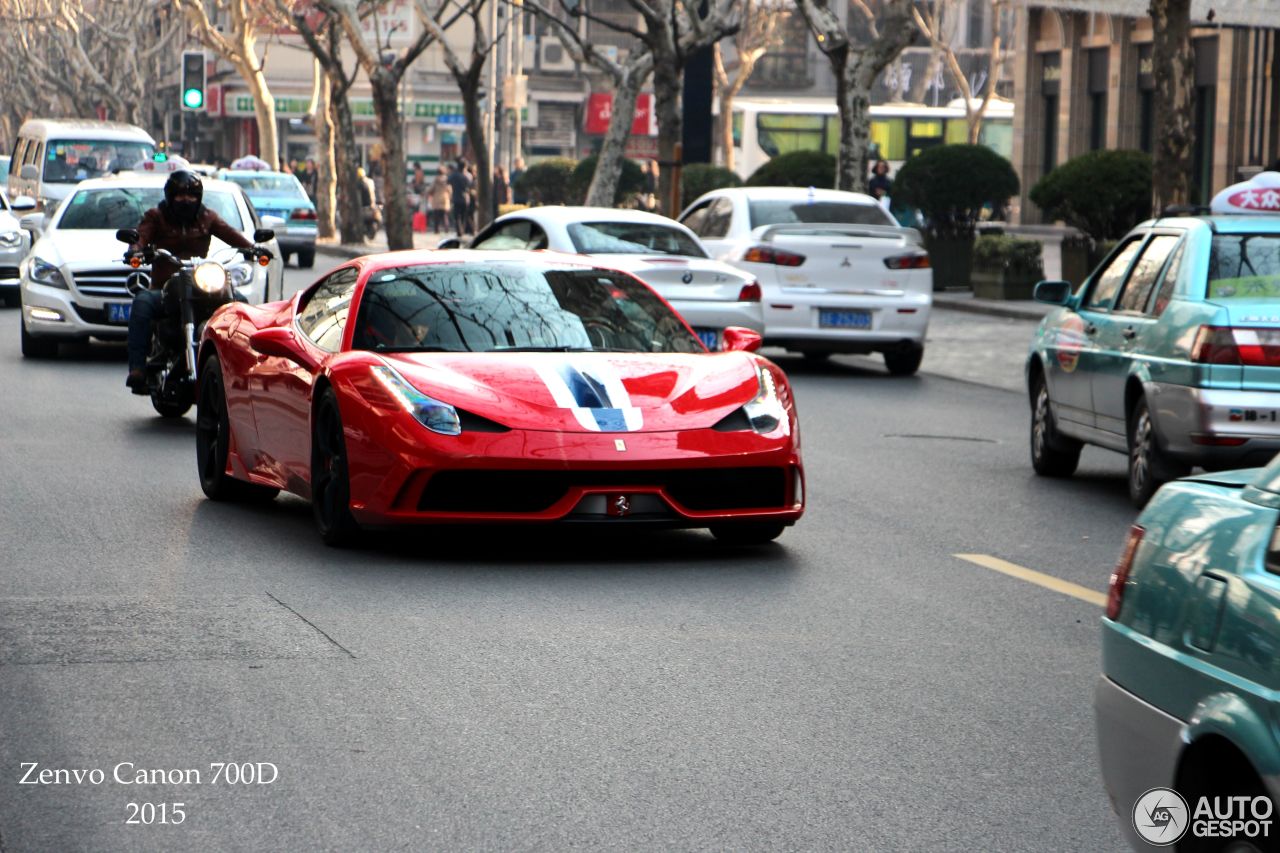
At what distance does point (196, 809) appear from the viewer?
5508 millimetres

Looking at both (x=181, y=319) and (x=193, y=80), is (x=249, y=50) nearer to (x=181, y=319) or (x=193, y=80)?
(x=193, y=80)

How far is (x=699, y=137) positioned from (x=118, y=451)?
23.0 meters

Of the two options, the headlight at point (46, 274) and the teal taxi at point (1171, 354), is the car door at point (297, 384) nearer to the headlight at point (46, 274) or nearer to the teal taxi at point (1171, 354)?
the teal taxi at point (1171, 354)

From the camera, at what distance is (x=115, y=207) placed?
68.1 ft

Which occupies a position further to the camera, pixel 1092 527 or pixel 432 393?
pixel 1092 527

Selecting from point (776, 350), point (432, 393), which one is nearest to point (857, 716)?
point (432, 393)

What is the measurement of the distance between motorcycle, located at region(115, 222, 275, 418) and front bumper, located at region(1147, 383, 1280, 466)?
19.9ft

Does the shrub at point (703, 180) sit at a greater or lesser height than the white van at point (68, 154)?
Result: lesser

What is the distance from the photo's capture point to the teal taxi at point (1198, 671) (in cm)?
397

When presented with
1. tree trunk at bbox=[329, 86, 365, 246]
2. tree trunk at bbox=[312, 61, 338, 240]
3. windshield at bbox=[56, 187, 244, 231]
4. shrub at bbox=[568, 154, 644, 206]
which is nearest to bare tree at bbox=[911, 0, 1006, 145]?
shrub at bbox=[568, 154, 644, 206]

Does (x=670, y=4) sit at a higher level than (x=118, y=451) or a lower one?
higher

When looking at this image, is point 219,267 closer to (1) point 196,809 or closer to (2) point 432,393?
(2) point 432,393

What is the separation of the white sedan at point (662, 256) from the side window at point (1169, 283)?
22.8ft

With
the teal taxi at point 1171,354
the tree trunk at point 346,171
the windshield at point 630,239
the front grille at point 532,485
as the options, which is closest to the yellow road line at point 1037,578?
the front grille at point 532,485
